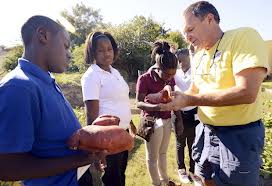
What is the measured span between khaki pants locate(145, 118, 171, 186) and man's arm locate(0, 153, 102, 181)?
2369 mm

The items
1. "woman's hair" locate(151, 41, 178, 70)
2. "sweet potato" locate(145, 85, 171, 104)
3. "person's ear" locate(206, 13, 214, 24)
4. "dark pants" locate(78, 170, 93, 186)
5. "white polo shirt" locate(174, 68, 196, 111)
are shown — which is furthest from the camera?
"white polo shirt" locate(174, 68, 196, 111)

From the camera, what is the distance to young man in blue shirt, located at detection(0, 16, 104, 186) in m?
1.50

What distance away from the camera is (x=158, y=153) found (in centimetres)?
424

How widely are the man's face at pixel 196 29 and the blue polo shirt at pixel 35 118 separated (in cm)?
135

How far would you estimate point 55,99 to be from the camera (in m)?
1.73

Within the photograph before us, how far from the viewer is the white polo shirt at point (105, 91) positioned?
308cm

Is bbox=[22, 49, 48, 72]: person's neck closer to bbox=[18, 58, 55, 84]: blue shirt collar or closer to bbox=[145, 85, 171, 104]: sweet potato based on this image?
bbox=[18, 58, 55, 84]: blue shirt collar

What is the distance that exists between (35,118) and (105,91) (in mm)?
1576

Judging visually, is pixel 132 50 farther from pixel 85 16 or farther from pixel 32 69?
pixel 85 16

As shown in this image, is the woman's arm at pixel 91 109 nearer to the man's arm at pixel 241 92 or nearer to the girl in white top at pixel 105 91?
the girl in white top at pixel 105 91

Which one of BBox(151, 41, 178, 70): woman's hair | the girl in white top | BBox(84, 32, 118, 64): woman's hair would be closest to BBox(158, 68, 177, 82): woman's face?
BBox(151, 41, 178, 70): woman's hair

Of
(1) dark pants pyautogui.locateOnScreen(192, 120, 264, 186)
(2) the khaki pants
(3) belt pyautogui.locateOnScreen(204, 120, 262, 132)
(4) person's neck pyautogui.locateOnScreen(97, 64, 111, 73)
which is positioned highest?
(4) person's neck pyautogui.locateOnScreen(97, 64, 111, 73)

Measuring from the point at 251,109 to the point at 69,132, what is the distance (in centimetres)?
146

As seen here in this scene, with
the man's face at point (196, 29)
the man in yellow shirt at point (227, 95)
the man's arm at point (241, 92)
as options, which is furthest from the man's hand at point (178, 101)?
the man's face at point (196, 29)
